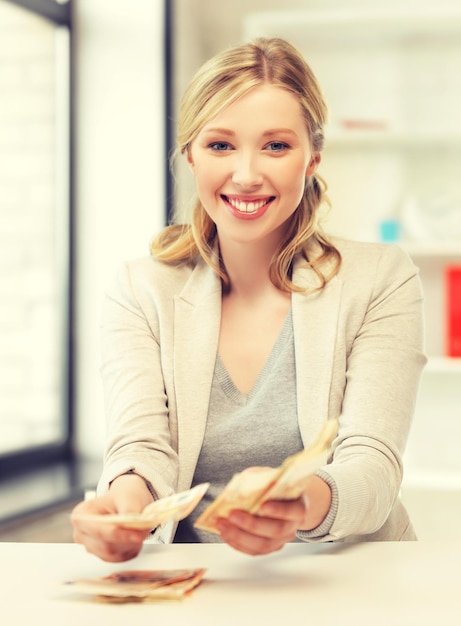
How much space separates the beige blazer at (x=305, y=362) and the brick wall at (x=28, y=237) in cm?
177

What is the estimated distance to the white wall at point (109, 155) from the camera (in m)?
3.54

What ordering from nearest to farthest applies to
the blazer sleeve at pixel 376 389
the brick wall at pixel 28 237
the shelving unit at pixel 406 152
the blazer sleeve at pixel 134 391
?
the blazer sleeve at pixel 376 389 < the blazer sleeve at pixel 134 391 < the brick wall at pixel 28 237 < the shelving unit at pixel 406 152

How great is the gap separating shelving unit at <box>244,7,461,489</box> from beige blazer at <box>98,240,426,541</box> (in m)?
2.08

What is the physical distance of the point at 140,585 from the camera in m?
0.90

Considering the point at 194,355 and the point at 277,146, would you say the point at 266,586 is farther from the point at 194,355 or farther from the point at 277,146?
the point at 277,146

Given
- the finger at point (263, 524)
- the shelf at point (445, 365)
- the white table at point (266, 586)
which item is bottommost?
the shelf at point (445, 365)

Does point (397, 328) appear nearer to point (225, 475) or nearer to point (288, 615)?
point (225, 475)

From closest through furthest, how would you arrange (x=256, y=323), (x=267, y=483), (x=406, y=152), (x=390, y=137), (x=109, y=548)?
(x=267, y=483) → (x=109, y=548) → (x=256, y=323) → (x=390, y=137) → (x=406, y=152)

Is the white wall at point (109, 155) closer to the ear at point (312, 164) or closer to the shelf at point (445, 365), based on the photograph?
the shelf at point (445, 365)

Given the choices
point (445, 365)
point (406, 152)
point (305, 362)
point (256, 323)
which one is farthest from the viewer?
point (406, 152)

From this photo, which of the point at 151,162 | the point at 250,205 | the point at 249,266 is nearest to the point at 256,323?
the point at 249,266

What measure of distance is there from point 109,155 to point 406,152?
4.05ft

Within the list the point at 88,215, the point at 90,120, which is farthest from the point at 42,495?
the point at 90,120

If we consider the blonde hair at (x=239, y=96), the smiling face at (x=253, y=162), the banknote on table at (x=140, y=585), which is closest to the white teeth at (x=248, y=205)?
the smiling face at (x=253, y=162)
